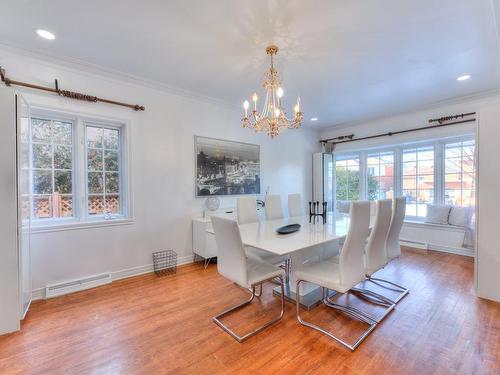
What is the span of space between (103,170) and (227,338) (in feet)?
8.30

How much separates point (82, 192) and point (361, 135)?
5.14 meters

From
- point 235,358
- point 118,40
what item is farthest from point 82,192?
point 235,358

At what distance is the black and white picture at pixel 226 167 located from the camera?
3.76 m

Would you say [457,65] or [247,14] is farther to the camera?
[457,65]

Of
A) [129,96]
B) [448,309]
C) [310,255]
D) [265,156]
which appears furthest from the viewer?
[265,156]

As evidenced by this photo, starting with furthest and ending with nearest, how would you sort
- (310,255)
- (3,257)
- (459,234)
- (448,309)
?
(459,234), (310,255), (448,309), (3,257)

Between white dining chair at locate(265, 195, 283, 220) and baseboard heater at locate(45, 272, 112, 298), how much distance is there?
7.20 ft

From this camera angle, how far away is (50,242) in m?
2.60

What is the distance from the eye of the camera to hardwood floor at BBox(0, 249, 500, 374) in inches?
62.1

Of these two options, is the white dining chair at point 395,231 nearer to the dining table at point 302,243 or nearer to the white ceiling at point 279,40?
the dining table at point 302,243

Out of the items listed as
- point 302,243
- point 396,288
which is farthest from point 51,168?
point 396,288

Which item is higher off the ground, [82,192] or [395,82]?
[395,82]

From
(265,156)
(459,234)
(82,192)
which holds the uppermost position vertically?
(265,156)

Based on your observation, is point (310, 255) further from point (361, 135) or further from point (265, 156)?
point (361, 135)
